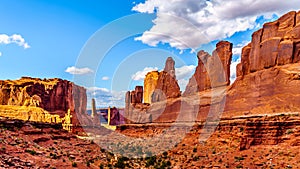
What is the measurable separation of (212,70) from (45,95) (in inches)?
2723

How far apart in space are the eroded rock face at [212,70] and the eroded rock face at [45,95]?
164 ft

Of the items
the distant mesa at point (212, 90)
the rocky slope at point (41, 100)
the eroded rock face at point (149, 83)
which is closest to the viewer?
the distant mesa at point (212, 90)

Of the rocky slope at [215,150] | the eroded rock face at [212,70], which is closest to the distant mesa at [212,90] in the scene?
the eroded rock face at [212,70]

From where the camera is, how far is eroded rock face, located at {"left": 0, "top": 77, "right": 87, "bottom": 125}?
99562 millimetres

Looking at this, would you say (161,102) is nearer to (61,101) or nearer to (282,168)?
(61,101)

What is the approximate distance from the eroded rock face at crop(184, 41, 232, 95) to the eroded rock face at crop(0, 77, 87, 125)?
50.1m

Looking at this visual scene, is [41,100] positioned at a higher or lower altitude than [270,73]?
lower

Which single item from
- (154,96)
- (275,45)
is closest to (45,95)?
(154,96)

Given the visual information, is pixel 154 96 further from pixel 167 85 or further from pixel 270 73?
pixel 270 73

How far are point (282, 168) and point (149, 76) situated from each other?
10096 centimetres

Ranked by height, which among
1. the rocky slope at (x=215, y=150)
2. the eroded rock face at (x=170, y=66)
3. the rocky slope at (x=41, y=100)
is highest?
the eroded rock face at (x=170, y=66)

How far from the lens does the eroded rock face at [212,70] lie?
62594 mm

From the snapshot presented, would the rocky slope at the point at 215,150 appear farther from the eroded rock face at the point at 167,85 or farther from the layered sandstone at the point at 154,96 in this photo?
the layered sandstone at the point at 154,96

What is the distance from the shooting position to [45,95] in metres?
108
